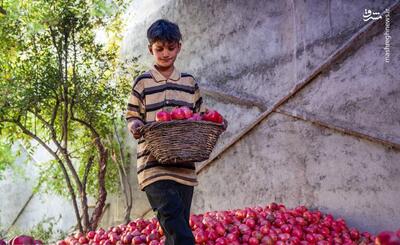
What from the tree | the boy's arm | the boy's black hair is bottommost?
the boy's arm

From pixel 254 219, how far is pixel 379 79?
178 cm

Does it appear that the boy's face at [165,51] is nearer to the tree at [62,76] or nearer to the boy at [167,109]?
the boy at [167,109]

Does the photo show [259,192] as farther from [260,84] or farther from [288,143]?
[260,84]

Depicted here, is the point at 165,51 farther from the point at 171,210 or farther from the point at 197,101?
the point at 171,210

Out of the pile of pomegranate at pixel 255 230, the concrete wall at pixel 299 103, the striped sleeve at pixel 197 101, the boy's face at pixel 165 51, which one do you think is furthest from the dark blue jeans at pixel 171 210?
the concrete wall at pixel 299 103

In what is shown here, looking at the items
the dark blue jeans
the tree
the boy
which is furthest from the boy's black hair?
the tree

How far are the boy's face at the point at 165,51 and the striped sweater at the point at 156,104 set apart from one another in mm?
91

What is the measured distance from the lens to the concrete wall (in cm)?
446

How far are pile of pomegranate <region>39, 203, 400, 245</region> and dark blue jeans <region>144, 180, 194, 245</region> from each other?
1.36 meters

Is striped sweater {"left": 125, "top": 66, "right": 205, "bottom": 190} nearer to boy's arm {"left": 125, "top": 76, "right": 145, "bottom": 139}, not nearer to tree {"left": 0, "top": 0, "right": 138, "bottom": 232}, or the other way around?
boy's arm {"left": 125, "top": 76, "right": 145, "bottom": 139}

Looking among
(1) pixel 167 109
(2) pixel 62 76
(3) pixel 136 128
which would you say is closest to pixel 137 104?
(1) pixel 167 109

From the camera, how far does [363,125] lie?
4566 millimetres

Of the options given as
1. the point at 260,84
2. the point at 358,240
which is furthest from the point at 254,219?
the point at 260,84

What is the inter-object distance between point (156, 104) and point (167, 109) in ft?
0.23
